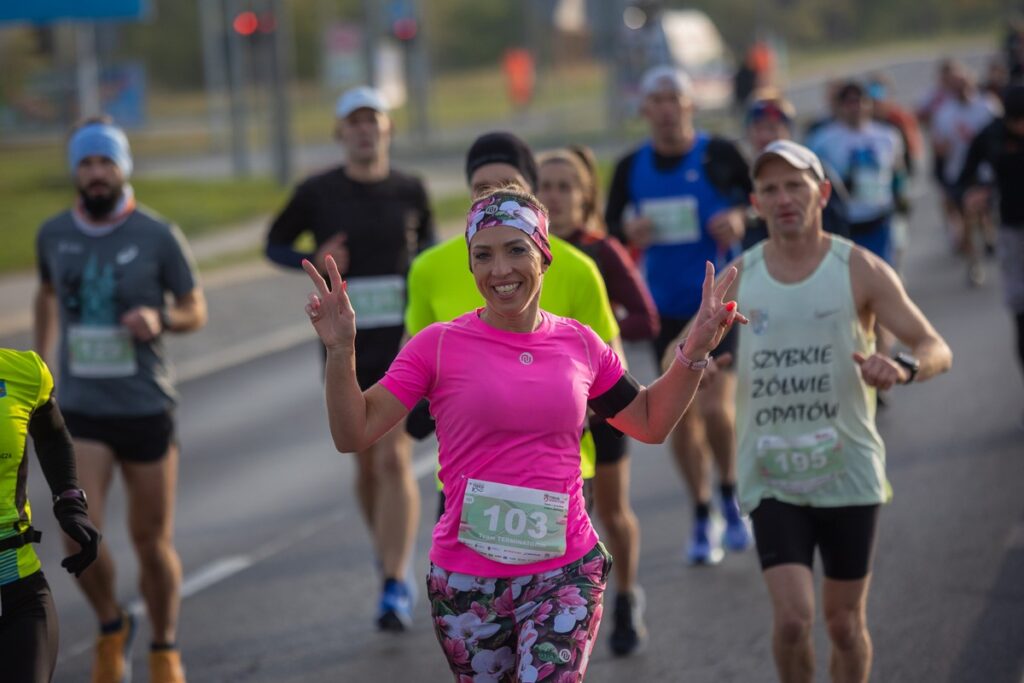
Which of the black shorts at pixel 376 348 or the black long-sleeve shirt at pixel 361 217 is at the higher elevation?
the black long-sleeve shirt at pixel 361 217

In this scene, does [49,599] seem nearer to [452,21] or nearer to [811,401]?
[811,401]

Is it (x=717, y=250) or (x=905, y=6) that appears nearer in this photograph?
(x=717, y=250)

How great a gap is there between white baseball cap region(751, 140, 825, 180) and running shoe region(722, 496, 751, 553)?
3.20m

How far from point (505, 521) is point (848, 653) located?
1710mm

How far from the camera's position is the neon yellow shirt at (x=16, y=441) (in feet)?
16.4

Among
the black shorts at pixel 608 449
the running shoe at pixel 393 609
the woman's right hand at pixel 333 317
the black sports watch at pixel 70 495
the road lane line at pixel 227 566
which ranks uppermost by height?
the woman's right hand at pixel 333 317

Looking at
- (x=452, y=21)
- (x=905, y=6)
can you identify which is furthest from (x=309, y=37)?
(x=905, y=6)

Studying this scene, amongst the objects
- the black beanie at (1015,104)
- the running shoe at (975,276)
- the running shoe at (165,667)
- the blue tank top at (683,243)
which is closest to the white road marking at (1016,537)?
the blue tank top at (683,243)

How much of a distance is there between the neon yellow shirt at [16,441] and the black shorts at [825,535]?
7.78 ft

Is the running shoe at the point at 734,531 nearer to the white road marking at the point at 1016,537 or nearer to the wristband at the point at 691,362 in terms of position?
the white road marking at the point at 1016,537

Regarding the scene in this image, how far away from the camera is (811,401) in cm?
595

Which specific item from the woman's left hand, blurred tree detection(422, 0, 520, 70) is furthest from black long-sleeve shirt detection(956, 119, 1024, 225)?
blurred tree detection(422, 0, 520, 70)

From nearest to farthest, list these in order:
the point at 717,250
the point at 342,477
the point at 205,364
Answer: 1. the point at 717,250
2. the point at 342,477
3. the point at 205,364

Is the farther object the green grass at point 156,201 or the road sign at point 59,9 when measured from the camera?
the green grass at point 156,201
